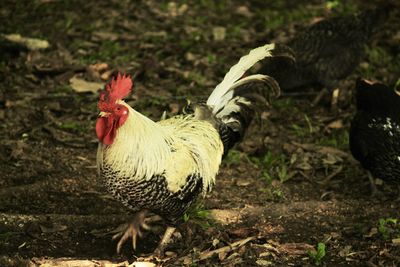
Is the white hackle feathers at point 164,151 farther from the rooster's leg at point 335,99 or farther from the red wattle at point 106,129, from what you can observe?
the rooster's leg at point 335,99

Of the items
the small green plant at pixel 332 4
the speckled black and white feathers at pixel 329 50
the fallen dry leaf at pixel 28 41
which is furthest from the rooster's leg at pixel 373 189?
the small green plant at pixel 332 4

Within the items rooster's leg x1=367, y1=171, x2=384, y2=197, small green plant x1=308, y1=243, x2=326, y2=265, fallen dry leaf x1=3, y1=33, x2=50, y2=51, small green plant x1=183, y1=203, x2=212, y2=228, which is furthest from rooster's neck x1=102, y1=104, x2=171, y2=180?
fallen dry leaf x1=3, y1=33, x2=50, y2=51

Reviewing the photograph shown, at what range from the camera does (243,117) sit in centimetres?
620

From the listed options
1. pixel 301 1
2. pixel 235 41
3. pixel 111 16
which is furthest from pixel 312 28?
pixel 111 16

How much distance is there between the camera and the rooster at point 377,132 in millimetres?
6348

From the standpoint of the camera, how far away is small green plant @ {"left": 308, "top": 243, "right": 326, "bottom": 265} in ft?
17.5

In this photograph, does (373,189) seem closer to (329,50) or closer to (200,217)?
(200,217)

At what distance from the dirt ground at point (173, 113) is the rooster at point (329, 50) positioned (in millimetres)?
248

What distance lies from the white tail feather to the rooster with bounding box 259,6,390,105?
2.31 metres

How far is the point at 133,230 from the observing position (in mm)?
5602

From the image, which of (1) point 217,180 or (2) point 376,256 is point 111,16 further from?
(2) point 376,256

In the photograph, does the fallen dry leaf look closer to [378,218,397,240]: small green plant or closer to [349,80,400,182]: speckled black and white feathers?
[349,80,400,182]: speckled black and white feathers

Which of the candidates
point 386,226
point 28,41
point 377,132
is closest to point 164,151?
point 386,226

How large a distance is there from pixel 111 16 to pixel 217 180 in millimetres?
4584
